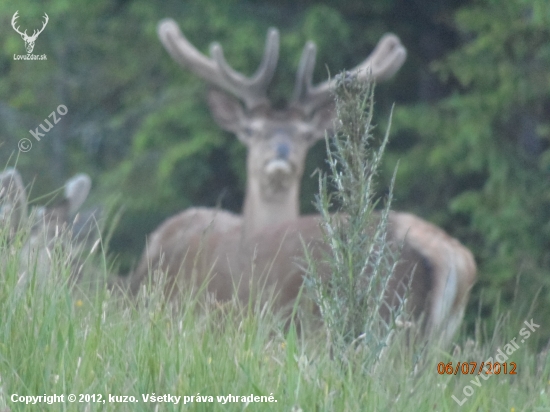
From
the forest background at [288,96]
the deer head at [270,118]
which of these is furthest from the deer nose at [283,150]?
the forest background at [288,96]

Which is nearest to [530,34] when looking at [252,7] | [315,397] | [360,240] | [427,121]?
[427,121]

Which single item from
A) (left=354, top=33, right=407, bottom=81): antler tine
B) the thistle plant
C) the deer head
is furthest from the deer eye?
the thistle plant

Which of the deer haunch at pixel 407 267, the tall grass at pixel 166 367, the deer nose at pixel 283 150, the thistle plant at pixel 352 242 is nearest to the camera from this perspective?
the tall grass at pixel 166 367

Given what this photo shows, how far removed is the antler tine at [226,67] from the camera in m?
7.33

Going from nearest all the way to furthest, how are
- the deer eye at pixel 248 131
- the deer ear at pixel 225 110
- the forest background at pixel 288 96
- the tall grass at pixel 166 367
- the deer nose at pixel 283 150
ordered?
the tall grass at pixel 166 367 < the deer nose at pixel 283 150 < the deer eye at pixel 248 131 < the deer ear at pixel 225 110 < the forest background at pixel 288 96

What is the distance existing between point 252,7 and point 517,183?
3.16 m

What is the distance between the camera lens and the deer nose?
6.64 meters

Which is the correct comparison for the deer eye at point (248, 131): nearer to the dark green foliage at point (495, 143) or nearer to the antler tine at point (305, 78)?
the antler tine at point (305, 78)

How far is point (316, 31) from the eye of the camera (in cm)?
888

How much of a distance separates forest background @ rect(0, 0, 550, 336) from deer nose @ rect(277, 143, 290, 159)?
1.56m

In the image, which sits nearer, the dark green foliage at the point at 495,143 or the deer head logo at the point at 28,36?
the dark green foliage at the point at 495,143

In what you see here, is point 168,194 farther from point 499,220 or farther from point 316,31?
point 499,220

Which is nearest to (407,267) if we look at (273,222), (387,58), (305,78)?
(273,222)

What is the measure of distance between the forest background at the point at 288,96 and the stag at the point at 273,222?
2.71ft
